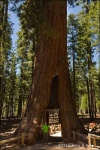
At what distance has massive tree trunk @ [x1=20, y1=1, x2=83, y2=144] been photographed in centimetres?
1284

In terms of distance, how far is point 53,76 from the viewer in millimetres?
13711

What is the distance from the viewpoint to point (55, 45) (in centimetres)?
1359

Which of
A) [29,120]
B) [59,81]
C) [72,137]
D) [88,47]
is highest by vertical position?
[88,47]

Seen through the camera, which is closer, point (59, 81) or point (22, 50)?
point (59, 81)

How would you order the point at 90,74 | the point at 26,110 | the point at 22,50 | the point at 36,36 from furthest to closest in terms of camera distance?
the point at 22,50
the point at 90,74
the point at 26,110
the point at 36,36

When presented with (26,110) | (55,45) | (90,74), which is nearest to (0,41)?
(55,45)

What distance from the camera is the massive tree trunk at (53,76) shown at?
42.1 feet

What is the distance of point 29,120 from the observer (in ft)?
40.3

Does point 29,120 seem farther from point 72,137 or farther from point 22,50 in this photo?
point 22,50

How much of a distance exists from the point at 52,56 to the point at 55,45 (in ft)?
2.49

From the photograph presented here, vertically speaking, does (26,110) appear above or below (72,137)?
above

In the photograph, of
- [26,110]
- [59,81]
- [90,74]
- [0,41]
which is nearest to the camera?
[26,110]

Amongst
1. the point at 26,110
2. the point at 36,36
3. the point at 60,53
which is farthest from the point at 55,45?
the point at 26,110

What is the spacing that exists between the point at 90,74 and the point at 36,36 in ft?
52.3
